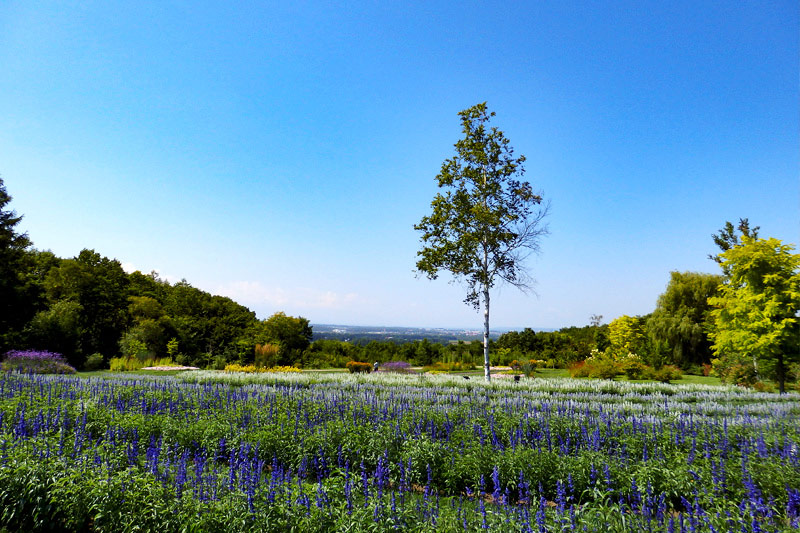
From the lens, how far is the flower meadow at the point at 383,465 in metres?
3.60

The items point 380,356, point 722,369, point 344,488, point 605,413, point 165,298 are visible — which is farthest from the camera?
point 165,298

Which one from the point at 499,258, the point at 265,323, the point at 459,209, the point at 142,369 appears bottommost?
the point at 142,369

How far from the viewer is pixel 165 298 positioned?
34.8 m

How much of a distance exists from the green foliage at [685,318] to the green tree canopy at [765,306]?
9687 millimetres

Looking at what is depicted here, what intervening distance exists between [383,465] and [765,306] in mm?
14381

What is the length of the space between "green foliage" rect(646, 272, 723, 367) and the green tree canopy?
9687 mm

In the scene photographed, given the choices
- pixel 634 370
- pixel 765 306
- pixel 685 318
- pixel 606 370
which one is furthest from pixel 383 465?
pixel 685 318

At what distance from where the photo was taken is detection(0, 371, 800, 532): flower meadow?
Result: 142 inches

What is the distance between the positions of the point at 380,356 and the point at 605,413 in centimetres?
2186

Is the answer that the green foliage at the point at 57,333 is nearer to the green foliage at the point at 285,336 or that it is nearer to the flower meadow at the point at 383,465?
the green foliage at the point at 285,336

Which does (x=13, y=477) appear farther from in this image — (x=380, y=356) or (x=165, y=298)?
(x=165, y=298)

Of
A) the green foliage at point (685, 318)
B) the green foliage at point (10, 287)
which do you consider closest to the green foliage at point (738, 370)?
the green foliage at point (685, 318)

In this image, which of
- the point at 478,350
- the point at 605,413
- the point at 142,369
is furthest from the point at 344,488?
the point at 478,350

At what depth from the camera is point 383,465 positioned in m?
5.54
